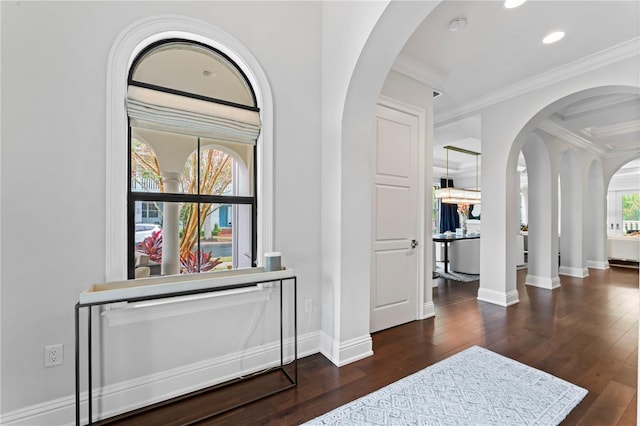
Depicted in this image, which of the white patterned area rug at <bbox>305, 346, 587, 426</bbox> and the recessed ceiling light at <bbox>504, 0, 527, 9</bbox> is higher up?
the recessed ceiling light at <bbox>504, 0, 527, 9</bbox>

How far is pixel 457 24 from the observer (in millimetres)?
2531

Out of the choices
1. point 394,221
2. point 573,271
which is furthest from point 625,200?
point 394,221

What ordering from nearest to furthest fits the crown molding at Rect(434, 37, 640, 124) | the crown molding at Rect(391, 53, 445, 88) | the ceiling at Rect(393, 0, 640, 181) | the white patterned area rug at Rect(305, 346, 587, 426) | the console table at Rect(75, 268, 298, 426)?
1. the console table at Rect(75, 268, 298, 426)
2. the white patterned area rug at Rect(305, 346, 587, 426)
3. the ceiling at Rect(393, 0, 640, 181)
4. the crown molding at Rect(434, 37, 640, 124)
5. the crown molding at Rect(391, 53, 445, 88)

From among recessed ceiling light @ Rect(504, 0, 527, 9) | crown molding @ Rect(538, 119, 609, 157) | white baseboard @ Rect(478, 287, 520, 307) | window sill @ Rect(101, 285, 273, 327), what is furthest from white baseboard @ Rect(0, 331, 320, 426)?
crown molding @ Rect(538, 119, 609, 157)

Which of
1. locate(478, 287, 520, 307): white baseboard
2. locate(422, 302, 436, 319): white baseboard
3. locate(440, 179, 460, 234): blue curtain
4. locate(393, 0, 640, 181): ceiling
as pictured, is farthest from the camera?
locate(440, 179, 460, 234): blue curtain

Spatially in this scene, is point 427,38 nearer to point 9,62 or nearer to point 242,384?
point 9,62

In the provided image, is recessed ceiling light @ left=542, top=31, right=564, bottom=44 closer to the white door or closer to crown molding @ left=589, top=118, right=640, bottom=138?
the white door

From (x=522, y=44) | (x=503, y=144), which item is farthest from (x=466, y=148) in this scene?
(x=522, y=44)

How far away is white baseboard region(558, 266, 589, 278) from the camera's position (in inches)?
218

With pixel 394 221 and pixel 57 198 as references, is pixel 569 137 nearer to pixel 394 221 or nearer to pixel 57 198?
pixel 394 221

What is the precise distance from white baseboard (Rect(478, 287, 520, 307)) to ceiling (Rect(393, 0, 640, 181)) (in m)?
2.65

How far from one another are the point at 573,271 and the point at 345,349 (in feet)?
19.4

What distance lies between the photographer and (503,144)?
12.6 feet

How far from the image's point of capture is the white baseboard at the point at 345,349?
7.43 feet
